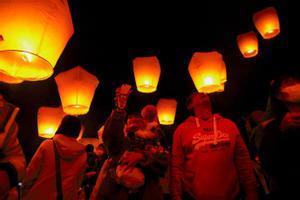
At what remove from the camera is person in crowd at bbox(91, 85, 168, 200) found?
9.90 feet

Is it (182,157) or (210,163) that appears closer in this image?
(210,163)

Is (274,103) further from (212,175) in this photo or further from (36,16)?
(36,16)

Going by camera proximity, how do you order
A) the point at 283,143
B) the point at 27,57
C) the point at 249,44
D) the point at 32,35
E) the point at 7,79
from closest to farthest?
the point at 283,143
the point at 32,35
the point at 27,57
the point at 7,79
the point at 249,44

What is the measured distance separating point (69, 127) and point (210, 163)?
1.98 m

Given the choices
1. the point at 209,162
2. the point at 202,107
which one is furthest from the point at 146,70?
the point at 209,162

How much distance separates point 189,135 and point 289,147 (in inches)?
57.1

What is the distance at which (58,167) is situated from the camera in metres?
3.53

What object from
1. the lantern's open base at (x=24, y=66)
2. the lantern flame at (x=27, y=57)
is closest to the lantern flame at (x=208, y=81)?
the lantern's open base at (x=24, y=66)

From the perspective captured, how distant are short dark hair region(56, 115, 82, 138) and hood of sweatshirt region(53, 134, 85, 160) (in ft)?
0.20

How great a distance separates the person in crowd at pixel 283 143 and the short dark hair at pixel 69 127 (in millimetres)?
2460

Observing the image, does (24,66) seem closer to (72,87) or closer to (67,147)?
(67,147)

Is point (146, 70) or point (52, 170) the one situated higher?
point (146, 70)

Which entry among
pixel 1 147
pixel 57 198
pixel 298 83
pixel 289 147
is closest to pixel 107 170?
pixel 57 198

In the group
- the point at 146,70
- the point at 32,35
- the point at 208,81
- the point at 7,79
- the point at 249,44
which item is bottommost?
the point at 208,81
